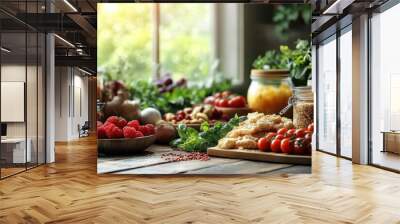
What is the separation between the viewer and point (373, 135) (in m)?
5.69

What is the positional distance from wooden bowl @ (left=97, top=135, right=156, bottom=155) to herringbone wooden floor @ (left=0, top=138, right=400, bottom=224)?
0.15 meters

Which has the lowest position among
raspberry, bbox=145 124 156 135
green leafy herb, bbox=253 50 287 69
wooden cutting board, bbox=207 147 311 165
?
wooden cutting board, bbox=207 147 311 165

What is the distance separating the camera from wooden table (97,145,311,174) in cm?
466

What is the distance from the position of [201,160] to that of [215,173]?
0.19m

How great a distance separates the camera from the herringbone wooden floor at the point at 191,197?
306cm

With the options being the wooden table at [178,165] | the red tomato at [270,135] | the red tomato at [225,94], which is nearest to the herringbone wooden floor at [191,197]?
the wooden table at [178,165]

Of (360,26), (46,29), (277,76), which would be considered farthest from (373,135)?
(46,29)

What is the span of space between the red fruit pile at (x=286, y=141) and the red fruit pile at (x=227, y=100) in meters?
0.43

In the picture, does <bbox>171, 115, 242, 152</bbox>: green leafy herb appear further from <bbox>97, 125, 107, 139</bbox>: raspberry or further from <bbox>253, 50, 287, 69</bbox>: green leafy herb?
<bbox>97, 125, 107, 139</bbox>: raspberry

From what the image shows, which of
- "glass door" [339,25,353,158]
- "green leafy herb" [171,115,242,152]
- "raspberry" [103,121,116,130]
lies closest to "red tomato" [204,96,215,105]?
"green leafy herb" [171,115,242,152]

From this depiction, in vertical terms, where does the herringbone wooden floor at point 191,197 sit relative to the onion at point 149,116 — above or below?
below

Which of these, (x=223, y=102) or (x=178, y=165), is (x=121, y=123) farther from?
(x=223, y=102)

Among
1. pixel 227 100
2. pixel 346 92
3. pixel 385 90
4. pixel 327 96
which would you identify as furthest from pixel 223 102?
pixel 327 96

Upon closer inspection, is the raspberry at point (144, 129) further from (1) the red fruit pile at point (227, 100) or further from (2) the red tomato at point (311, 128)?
(2) the red tomato at point (311, 128)
